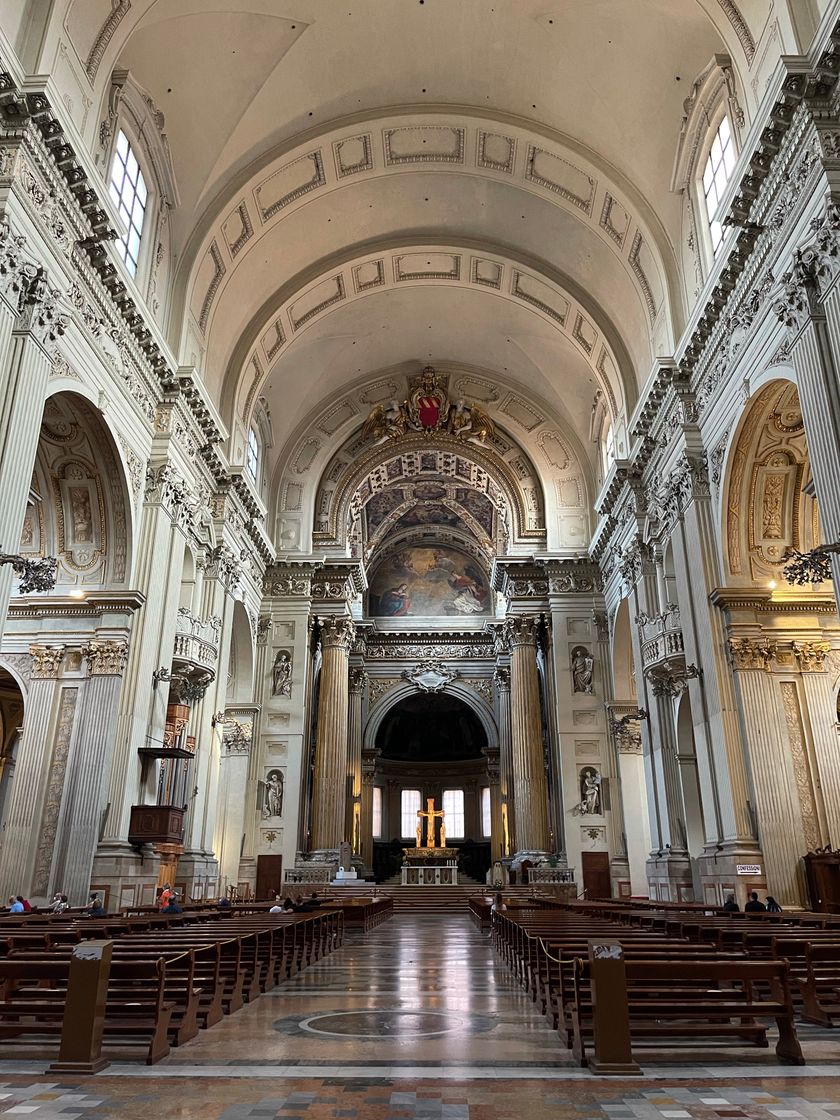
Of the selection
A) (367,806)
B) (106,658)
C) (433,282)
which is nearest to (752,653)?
(106,658)

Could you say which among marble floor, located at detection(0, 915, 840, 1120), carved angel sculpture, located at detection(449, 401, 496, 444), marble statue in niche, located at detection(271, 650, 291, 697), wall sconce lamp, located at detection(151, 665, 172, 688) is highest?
carved angel sculpture, located at detection(449, 401, 496, 444)

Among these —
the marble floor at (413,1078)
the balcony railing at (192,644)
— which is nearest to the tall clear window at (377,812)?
the balcony railing at (192,644)

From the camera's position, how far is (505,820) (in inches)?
1346

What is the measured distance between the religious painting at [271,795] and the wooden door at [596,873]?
947cm

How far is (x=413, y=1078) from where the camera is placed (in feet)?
16.4

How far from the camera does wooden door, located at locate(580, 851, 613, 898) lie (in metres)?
25.9

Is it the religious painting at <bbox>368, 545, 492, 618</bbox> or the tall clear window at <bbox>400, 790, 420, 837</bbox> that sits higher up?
Answer: the religious painting at <bbox>368, 545, 492, 618</bbox>

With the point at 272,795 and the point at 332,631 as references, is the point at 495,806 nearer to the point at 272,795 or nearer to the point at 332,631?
the point at 332,631

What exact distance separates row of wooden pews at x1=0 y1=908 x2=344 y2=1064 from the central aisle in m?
0.19

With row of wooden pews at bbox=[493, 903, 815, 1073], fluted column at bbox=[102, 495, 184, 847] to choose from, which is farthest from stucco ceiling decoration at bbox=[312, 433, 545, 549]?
row of wooden pews at bbox=[493, 903, 815, 1073]

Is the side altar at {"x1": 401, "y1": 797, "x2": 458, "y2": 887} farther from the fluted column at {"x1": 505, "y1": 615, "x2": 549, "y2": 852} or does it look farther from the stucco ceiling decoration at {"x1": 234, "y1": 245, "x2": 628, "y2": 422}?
the stucco ceiling decoration at {"x1": 234, "y1": 245, "x2": 628, "y2": 422}

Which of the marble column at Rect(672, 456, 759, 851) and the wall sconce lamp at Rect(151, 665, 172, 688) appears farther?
the wall sconce lamp at Rect(151, 665, 172, 688)

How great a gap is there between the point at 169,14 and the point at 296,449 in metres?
16.2

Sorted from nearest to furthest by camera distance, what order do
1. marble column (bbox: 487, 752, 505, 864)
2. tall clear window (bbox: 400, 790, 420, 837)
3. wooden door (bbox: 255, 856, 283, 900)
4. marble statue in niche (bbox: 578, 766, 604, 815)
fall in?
wooden door (bbox: 255, 856, 283, 900) → marble statue in niche (bbox: 578, 766, 604, 815) → marble column (bbox: 487, 752, 505, 864) → tall clear window (bbox: 400, 790, 420, 837)
